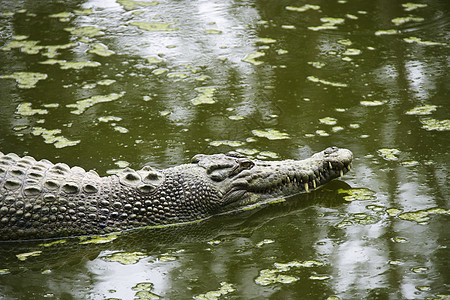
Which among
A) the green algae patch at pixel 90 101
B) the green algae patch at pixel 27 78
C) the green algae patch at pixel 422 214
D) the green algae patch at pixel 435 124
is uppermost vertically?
the green algae patch at pixel 27 78

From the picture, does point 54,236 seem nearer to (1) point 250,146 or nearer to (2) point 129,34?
(1) point 250,146

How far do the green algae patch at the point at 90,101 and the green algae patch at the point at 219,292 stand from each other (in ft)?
11.0

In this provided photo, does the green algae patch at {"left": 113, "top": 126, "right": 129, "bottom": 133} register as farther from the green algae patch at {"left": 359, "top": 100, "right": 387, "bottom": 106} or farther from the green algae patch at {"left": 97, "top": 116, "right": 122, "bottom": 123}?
the green algae patch at {"left": 359, "top": 100, "right": 387, "bottom": 106}

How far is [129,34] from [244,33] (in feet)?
5.30

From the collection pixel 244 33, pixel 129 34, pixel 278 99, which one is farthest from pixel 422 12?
pixel 129 34

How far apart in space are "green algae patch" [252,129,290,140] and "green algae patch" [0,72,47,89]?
9.62 feet

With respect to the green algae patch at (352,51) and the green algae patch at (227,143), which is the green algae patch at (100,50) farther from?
the green algae patch at (352,51)

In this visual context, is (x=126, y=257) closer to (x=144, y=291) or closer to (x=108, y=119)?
(x=144, y=291)

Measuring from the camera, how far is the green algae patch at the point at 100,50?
26.9 feet

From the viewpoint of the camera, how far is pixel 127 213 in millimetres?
4852

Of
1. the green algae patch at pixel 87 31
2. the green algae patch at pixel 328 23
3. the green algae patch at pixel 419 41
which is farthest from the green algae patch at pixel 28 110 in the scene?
the green algae patch at pixel 419 41

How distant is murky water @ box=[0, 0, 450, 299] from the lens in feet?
13.4

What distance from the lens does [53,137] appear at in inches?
243

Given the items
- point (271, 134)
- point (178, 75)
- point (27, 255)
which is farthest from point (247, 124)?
point (27, 255)
